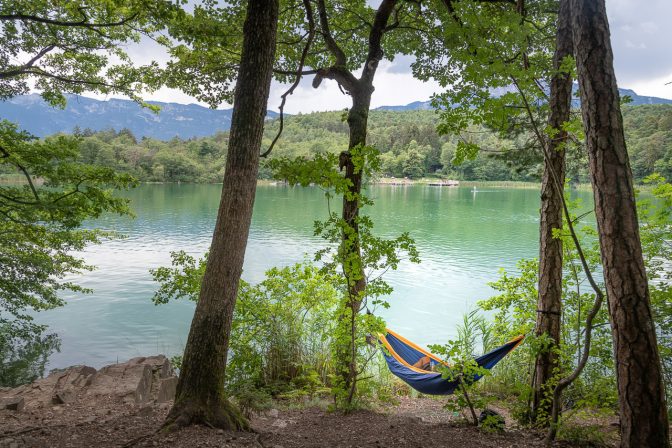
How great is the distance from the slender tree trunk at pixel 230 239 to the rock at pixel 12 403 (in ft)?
5.66

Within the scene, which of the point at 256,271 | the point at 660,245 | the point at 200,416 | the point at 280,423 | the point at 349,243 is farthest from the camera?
the point at 256,271

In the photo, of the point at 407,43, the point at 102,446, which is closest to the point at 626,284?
the point at 102,446

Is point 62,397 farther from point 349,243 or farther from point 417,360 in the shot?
point 417,360

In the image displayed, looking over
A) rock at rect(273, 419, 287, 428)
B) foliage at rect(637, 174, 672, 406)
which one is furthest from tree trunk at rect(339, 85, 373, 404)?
foliage at rect(637, 174, 672, 406)

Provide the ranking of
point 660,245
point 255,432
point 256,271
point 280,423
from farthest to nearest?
point 256,271, point 660,245, point 280,423, point 255,432

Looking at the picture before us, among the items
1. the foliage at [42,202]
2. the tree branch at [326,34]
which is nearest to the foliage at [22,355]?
the foliage at [42,202]

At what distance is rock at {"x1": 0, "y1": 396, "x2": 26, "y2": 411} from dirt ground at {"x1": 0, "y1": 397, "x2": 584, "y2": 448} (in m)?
0.07

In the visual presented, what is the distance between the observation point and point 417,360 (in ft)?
14.0

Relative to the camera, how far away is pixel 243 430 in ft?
7.31

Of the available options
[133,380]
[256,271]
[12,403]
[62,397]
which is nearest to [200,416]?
[12,403]

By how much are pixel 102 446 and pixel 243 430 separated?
0.67 m

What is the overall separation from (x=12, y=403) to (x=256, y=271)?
285 inches

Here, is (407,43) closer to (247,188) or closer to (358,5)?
(358,5)

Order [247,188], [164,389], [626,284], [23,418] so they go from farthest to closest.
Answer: [164,389]
[23,418]
[247,188]
[626,284]
